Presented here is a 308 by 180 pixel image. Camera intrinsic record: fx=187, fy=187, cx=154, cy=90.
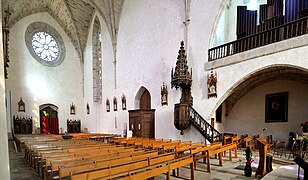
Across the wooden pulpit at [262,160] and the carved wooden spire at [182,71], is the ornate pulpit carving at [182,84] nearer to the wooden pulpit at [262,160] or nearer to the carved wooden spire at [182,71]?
the carved wooden spire at [182,71]

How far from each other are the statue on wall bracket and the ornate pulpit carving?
1.05m

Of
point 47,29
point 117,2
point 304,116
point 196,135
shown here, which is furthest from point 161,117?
point 47,29

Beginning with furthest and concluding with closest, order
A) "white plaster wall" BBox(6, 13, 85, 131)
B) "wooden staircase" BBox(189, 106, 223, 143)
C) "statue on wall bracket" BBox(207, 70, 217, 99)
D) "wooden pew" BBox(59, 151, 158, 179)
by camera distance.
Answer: "white plaster wall" BBox(6, 13, 85, 131) → "statue on wall bracket" BBox(207, 70, 217, 99) → "wooden staircase" BBox(189, 106, 223, 143) → "wooden pew" BBox(59, 151, 158, 179)

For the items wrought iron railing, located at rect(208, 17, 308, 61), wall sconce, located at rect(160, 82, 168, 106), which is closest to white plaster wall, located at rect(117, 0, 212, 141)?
wall sconce, located at rect(160, 82, 168, 106)

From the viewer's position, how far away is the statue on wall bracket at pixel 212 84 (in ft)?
28.1

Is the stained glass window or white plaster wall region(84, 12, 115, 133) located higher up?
the stained glass window

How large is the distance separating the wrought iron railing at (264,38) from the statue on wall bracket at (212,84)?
788mm

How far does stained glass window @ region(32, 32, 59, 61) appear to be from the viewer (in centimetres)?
1914

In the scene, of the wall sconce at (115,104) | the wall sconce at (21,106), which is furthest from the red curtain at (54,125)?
the wall sconce at (115,104)

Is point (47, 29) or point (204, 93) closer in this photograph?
point (204, 93)

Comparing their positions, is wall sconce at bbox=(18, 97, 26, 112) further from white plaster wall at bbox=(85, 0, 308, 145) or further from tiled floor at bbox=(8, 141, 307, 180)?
tiled floor at bbox=(8, 141, 307, 180)

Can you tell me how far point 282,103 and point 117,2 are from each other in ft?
44.7

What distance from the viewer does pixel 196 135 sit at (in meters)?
9.06

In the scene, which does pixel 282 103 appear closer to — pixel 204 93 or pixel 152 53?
pixel 204 93
